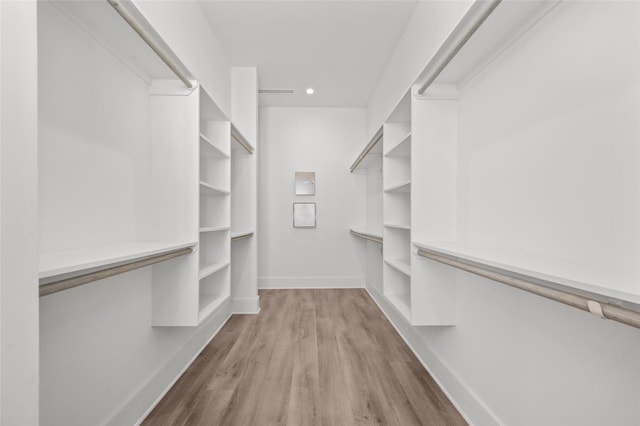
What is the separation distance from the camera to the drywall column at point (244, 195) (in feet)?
10.1

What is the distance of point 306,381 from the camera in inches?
71.2

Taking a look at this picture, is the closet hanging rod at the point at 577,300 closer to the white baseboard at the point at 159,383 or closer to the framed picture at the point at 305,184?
the white baseboard at the point at 159,383

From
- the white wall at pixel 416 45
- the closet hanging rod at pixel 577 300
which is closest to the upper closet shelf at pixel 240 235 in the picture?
the white wall at pixel 416 45

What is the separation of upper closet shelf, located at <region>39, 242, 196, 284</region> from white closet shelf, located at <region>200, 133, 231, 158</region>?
789 millimetres

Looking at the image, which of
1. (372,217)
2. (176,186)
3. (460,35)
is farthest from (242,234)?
(460,35)

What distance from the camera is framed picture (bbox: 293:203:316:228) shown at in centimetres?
419

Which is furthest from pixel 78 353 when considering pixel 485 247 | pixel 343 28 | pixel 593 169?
pixel 343 28

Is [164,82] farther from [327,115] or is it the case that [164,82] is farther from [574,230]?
[327,115]

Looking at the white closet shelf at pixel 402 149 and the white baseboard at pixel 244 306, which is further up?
the white closet shelf at pixel 402 149

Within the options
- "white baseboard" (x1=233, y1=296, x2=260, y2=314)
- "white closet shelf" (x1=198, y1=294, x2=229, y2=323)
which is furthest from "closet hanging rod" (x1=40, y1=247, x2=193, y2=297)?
"white baseboard" (x1=233, y1=296, x2=260, y2=314)

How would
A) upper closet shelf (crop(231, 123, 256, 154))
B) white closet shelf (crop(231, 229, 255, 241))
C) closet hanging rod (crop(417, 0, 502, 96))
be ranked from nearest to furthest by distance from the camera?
closet hanging rod (crop(417, 0, 502, 96)) → upper closet shelf (crop(231, 123, 256, 154)) → white closet shelf (crop(231, 229, 255, 241))

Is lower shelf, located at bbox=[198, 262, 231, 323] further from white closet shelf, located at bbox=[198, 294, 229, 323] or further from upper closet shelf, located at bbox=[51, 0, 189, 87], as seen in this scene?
upper closet shelf, located at bbox=[51, 0, 189, 87]

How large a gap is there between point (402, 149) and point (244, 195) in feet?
5.95

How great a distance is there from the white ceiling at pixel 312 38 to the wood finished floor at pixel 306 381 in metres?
2.74
